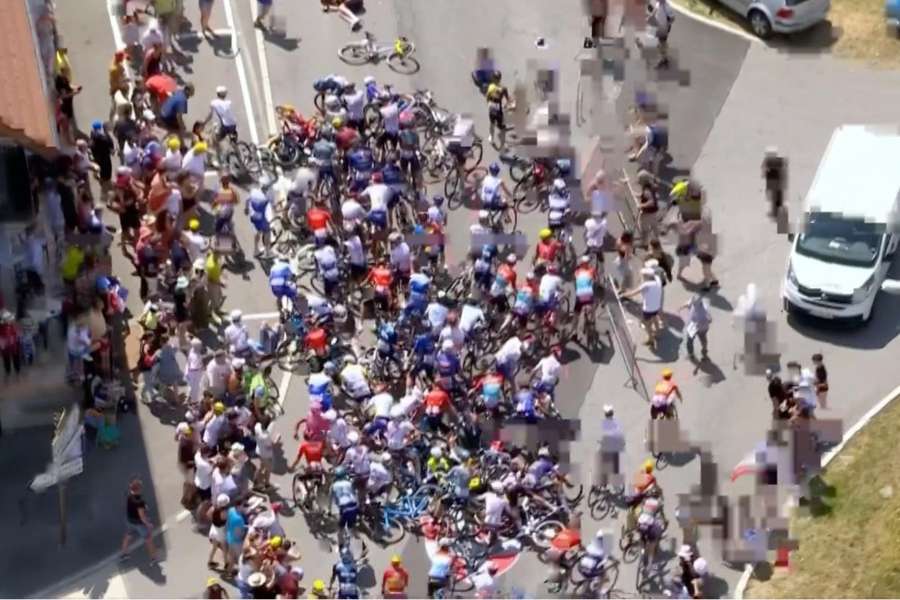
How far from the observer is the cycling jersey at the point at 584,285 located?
37.3m

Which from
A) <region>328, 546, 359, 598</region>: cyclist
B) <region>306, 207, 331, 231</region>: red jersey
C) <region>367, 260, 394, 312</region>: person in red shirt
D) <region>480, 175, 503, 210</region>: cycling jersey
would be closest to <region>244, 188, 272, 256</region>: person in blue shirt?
<region>306, 207, 331, 231</region>: red jersey

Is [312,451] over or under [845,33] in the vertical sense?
under

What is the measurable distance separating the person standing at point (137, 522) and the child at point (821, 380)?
12.9m

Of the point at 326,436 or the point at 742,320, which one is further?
the point at 742,320

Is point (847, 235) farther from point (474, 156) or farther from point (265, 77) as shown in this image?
point (265, 77)

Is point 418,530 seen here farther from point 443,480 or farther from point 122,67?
point 122,67

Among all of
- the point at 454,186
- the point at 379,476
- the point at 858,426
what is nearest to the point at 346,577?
the point at 379,476

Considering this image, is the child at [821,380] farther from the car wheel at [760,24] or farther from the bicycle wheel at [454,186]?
the car wheel at [760,24]

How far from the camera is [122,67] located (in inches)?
1656

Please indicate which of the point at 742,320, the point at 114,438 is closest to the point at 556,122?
the point at 742,320

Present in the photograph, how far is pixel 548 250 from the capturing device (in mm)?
38281

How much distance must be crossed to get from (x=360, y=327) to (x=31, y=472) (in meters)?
7.14

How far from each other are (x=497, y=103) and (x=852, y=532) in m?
13.7

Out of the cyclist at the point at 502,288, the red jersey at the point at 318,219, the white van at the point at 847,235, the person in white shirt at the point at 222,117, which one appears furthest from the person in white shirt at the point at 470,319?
the person in white shirt at the point at 222,117
